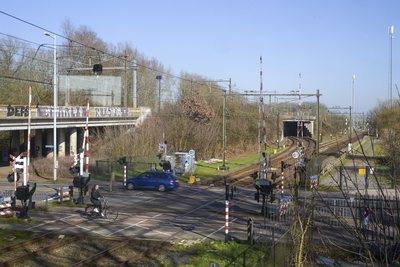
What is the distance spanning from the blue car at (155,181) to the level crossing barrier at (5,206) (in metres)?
10.1

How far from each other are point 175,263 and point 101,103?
133 feet

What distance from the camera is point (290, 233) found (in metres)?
9.70

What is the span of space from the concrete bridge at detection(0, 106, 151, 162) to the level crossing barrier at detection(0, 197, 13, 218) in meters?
15.1

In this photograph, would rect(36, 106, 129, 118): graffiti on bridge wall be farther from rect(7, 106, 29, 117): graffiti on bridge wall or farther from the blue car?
the blue car

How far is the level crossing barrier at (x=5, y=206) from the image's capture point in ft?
51.5

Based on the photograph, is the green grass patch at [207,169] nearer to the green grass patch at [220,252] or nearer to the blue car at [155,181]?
the blue car at [155,181]

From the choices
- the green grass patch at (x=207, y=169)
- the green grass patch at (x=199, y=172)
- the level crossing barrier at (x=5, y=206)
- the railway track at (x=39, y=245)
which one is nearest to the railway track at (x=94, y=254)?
the railway track at (x=39, y=245)

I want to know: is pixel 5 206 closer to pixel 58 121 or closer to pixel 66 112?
pixel 66 112

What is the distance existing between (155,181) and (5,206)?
36.6 feet

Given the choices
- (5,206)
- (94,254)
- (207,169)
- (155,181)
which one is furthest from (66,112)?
(94,254)

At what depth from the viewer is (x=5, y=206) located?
623 inches

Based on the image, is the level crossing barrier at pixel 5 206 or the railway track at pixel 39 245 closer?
the railway track at pixel 39 245

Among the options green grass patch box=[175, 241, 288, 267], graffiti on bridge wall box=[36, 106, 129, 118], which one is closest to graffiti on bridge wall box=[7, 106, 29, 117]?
graffiti on bridge wall box=[36, 106, 129, 118]

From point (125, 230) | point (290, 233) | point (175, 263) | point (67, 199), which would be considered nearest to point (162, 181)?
point (67, 199)
